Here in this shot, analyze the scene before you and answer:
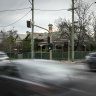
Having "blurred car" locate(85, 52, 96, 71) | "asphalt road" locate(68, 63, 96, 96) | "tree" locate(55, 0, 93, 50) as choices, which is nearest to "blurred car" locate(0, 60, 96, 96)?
"asphalt road" locate(68, 63, 96, 96)

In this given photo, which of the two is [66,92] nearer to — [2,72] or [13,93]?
[13,93]

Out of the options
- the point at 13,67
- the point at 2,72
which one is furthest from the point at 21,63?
the point at 2,72

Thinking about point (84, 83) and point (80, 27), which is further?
point (80, 27)

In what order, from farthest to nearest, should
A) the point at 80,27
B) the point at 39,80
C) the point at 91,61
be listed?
the point at 80,27, the point at 91,61, the point at 39,80

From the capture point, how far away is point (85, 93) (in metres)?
4.76

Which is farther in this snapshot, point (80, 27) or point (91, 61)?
point (80, 27)

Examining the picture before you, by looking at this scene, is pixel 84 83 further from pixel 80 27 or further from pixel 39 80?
pixel 80 27

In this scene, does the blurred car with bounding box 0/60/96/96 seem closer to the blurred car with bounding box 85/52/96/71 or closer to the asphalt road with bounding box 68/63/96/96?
the asphalt road with bounding box 68/63/96/96

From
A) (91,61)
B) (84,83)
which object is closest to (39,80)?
(84,83)

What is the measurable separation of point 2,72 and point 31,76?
1324mm

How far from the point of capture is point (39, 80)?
17.2 ft

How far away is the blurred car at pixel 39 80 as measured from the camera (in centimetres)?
486

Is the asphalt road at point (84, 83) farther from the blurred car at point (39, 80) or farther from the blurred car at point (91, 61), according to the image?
the blurred car at point (91, 61)

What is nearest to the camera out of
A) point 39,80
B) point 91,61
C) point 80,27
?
point 39,80
